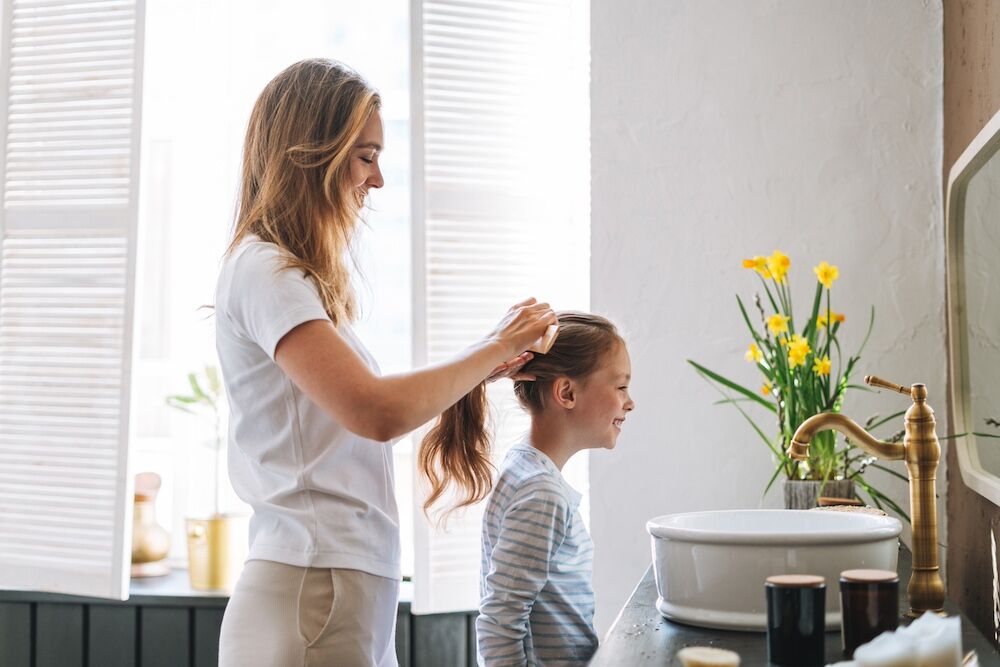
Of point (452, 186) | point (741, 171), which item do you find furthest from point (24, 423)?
point (741, 171)

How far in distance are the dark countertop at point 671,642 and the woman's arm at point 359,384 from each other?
12.9 inches

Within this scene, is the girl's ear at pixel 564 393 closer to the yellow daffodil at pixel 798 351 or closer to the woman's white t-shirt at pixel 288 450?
the woman's white t-shirt at pixel 288 450

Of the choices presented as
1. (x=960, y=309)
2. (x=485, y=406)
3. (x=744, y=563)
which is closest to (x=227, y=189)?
(x=485, y=406)

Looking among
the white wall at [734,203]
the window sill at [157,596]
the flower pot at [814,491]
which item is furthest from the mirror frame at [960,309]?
the window sill at [157,596]

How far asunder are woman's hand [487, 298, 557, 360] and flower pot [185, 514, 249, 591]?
4.86 ft

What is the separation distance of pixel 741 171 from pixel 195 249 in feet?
5.10

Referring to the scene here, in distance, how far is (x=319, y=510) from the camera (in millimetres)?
1231

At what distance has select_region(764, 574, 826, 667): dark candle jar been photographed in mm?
899

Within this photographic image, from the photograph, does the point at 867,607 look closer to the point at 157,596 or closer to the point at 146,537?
the point at 157,596

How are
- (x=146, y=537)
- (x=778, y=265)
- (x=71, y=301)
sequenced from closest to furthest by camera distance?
(x=778, y=265), (x=71, y=301), (x=146, y=537)

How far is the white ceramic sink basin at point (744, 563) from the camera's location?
106cm

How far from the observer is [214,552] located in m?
2.55

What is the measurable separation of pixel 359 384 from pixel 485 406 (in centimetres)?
48

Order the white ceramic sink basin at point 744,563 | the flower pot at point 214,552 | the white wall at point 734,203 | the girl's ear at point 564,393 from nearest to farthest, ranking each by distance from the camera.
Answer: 1. the white ceramic sink basin at point 744,563
2. the girl's ear at point 564,393
3. the white wall at point 734,203
4. the flower pot at point 214,552
